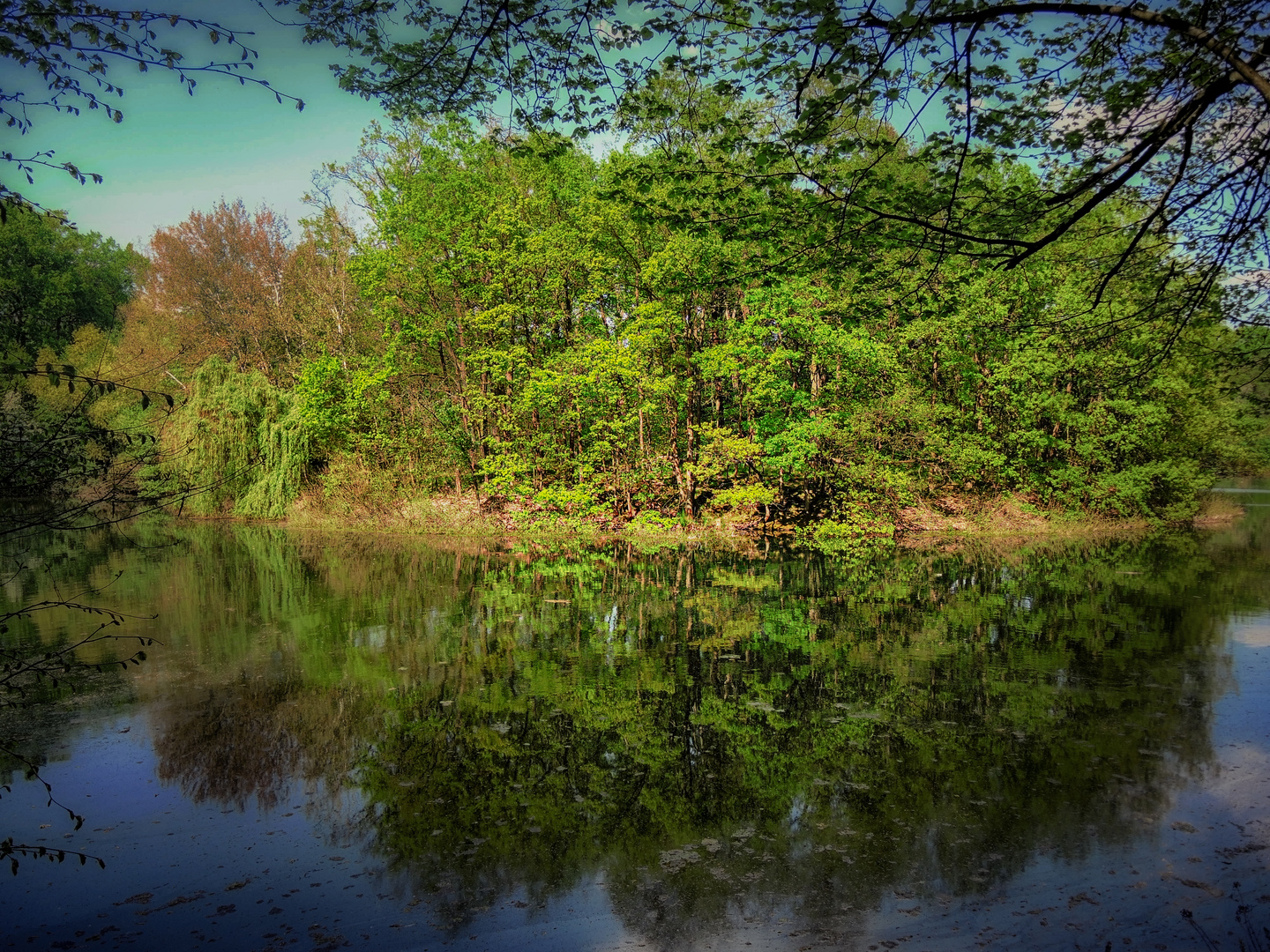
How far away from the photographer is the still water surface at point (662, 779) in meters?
3.94

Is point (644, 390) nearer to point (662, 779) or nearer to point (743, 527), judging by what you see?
point (743, 527)

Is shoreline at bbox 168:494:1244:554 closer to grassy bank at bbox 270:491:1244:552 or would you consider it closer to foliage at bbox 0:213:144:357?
grassy bank at bbox 270:491:1244:552

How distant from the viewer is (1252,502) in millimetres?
29781

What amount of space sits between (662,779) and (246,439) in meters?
22.4

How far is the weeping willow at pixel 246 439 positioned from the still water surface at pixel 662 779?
13.7 metres

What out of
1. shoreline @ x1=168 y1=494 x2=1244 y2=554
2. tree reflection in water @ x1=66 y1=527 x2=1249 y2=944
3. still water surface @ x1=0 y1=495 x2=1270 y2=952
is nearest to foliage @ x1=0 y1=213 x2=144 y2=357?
shoreline @ x1=168 y1=494 x2=1244 y2=554

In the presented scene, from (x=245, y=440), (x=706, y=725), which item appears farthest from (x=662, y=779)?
(x=245, y=440)

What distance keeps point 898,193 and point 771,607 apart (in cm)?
636

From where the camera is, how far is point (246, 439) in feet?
78.7

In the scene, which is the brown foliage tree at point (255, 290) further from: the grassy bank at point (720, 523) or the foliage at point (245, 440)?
the grassy bank at point (720, 523)

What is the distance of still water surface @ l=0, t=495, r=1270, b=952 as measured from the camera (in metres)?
3.94

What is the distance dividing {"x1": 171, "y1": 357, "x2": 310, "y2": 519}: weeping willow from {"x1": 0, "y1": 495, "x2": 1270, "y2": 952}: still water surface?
13.7 metres

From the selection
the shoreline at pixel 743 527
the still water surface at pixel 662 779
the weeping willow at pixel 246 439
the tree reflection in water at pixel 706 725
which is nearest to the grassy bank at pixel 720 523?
the shoreline at pixel 743 527

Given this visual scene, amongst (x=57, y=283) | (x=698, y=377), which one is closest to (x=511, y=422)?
(x=698, y=377)
